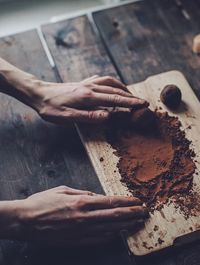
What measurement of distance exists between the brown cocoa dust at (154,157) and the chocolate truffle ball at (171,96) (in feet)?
0.12

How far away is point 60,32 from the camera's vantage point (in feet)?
5.24

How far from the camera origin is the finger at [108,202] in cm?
109

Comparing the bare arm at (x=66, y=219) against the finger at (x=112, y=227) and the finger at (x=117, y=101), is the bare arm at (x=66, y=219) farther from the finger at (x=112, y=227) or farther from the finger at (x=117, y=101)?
the finger at (x=117, y=101)

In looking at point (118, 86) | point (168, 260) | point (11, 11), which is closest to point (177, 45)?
point (118, 86)

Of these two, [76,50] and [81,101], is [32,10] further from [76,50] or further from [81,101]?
[81,101]

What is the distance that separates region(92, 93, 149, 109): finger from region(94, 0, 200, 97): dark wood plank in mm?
184

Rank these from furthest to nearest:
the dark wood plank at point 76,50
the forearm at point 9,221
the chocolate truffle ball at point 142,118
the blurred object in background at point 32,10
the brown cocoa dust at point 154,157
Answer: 1. the blurred object in background at point 32,10
2. the dark wood plank at point 76,50
3. the chocolate truffle ball at point 142,118
4. the brown cocoa dust at point 154,157
5. the forearm at point 9,221

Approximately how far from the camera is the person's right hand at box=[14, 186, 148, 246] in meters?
1.07

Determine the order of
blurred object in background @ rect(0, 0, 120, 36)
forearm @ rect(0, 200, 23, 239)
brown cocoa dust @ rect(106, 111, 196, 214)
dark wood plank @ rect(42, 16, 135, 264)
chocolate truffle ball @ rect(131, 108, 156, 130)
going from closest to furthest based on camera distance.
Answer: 1. forearm @ rect(0, 200, 23, 239)
2. brown cocoa dust @ rect(106, 111, 196, 214)
3. chocolate truffle ball @ rect(131, 108, 156, 130)
4. dark wood plank @ rect(42, 16, 135, 264)
5. blurred object in background @ rect(0, 0, 120, 36)

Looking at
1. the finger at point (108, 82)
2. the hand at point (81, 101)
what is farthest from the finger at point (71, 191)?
the finger at point (108, 82)

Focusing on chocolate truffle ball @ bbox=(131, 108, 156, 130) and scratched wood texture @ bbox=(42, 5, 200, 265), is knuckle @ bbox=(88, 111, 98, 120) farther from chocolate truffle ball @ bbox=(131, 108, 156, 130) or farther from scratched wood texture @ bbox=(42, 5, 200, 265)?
scratched wood texture @ bbox=(42, 5, 200, 265)

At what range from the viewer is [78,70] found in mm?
1488

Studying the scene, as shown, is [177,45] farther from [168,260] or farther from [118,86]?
[168,260]

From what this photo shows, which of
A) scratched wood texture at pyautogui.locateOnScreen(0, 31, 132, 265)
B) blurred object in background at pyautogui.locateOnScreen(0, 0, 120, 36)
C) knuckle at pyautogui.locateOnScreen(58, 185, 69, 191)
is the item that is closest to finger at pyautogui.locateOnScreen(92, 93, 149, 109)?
scratched wood texture at pyautogui.locateOnScreen(0, 31, 132, 265)
